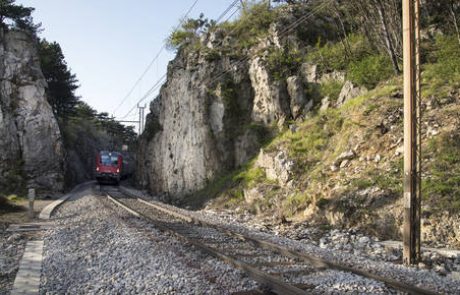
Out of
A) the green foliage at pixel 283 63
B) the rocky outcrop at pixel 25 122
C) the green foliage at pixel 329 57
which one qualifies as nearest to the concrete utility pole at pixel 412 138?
the green foliage at pixel 329 57

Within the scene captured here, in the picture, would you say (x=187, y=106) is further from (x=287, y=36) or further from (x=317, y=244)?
(x=317, y=244)

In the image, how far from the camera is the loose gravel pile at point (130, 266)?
283 inches

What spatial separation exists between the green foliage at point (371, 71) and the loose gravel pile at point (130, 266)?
12724 mm

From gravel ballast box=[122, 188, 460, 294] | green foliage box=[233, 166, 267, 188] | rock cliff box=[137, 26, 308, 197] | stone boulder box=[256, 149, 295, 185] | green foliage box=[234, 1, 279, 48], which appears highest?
green foliage box=[234, 1, 279, 48]

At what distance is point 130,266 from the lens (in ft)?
28.5

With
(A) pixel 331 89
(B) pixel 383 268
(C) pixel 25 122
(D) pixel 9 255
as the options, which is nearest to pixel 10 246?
(D) pixel 9 255

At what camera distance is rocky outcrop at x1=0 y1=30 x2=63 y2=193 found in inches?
1459

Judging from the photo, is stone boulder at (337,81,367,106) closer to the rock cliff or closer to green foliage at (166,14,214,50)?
the rock cliff

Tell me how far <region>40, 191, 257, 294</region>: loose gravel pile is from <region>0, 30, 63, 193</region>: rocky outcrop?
1038 inches

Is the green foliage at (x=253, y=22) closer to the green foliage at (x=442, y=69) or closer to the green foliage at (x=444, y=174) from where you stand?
the green foliage at (x=442, y=69)

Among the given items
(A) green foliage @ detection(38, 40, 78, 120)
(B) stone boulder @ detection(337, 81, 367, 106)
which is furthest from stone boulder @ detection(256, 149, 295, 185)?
(A) green foliage @ detection(38, 40, 78, 120)

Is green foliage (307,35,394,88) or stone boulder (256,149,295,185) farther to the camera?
green foliage (307,35,394,88)

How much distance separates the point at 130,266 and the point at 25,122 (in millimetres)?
34832

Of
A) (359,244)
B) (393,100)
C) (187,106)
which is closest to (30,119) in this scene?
(187,106)
